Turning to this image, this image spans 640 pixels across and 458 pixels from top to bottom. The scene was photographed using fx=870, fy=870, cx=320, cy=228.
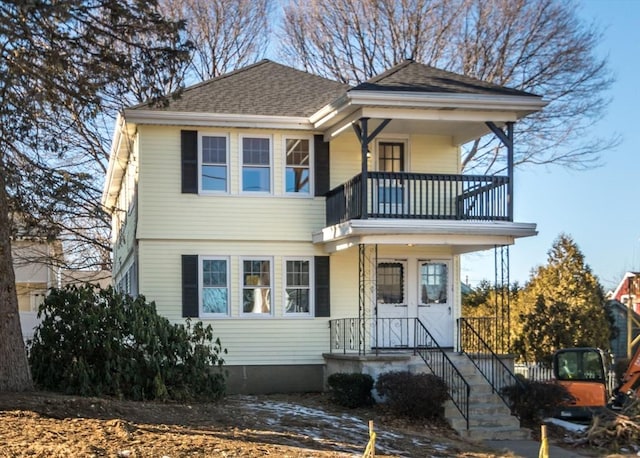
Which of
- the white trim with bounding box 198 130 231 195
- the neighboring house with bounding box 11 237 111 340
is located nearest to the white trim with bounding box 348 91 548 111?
the white trim with bounding box 198 130 231 195

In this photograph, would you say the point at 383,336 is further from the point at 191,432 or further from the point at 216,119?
the point at 191,432

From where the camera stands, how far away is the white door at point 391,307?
19.5m

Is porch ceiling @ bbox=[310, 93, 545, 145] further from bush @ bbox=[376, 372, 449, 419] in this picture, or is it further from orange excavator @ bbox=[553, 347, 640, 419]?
bush @ bbox=[376, 372, 449, 419]

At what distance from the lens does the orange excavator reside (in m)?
17.8

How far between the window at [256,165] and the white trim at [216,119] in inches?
18.4

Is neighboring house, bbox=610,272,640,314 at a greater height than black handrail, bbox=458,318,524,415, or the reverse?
neighboring house, bbox=610,272,640,314

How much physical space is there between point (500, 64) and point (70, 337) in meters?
19.8

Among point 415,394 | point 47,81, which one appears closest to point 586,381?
point 415,394

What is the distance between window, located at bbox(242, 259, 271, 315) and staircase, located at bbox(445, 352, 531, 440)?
4796 mm

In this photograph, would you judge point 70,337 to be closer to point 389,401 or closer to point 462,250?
point 389,401

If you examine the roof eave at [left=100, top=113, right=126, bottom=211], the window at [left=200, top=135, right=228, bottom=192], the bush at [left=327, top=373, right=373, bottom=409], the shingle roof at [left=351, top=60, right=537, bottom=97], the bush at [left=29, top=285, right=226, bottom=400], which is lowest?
the bush at [left=327, top=373, right=373, bottom=409]

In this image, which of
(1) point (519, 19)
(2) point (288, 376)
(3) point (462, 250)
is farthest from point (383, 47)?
(2) point (288, 376)

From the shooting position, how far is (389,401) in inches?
633

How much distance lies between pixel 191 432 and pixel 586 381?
9.85 m
